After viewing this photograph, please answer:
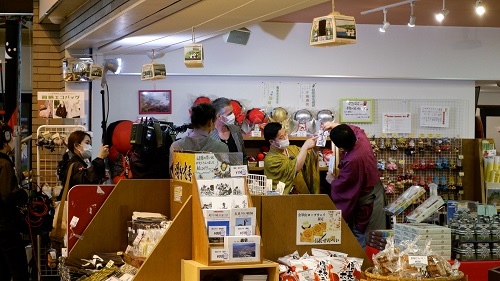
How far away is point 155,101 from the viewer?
10.2 m

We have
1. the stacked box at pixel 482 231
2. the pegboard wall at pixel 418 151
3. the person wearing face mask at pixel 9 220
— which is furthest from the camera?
the pegboard wall at pixel 418 151

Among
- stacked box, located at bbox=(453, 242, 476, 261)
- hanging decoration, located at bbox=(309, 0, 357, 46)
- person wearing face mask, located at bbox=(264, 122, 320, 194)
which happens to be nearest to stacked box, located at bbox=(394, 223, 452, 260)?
stacked box, located at bbox=(453, 242, 476, 261)

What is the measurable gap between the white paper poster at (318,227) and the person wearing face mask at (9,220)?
378cm

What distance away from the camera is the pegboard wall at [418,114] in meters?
10.4

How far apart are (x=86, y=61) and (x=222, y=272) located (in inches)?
216

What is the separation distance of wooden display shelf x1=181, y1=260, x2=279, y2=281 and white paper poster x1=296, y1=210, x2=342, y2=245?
1.66ft

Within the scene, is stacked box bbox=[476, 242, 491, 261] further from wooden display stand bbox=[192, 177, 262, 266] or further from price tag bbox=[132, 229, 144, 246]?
price tag bbox=[132, 229, 144, 246]

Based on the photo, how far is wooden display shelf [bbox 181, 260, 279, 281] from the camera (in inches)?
173

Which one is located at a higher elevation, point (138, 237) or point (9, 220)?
point (138, 237)

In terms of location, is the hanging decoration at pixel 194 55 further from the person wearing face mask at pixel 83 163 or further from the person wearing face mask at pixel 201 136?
the person wearing face mask at pixel 83 163

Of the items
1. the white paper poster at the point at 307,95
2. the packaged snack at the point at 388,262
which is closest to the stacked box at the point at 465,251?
the packaged snack at the point at 388,262

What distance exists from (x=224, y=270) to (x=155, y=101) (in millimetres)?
5807

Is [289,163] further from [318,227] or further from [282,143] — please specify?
[318,227]

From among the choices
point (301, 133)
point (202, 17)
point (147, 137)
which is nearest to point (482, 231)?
point (147, 137)
